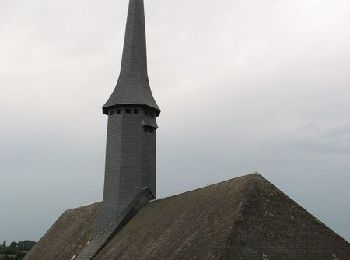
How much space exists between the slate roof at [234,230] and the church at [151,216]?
4cm

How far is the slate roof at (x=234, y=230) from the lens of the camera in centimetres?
1822

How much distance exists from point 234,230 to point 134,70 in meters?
17.2

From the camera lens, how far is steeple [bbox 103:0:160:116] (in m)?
31.7

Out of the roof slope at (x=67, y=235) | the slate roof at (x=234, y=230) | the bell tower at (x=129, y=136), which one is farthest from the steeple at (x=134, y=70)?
the slate roof at (x=234, y=230)

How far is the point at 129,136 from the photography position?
30.7 meters

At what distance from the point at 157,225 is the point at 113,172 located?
7332mm

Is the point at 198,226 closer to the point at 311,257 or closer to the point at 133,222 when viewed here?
the point at 311,257

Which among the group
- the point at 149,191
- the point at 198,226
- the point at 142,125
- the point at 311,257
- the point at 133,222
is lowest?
the point at 311,257

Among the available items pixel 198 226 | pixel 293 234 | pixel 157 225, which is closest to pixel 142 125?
pixel 157 225

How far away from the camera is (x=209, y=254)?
59.0ft

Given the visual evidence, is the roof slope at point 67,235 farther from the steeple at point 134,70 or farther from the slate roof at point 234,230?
the steeple at point 134,70

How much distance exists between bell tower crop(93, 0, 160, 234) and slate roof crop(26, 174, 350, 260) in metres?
4.29

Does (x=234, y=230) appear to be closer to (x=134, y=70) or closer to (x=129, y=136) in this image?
(x=129, y=136)

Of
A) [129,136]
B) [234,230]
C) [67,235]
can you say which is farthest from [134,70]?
[234,230]
